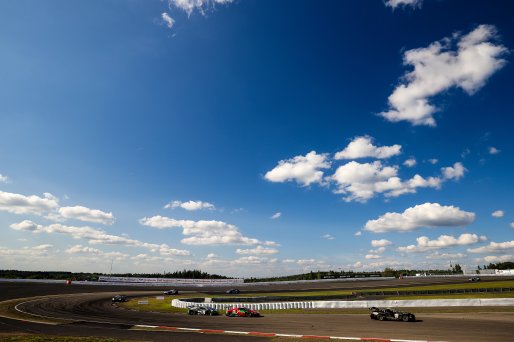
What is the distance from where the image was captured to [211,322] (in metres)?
29.0

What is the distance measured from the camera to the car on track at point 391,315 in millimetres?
26625

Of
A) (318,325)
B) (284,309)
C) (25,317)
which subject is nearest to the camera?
(318,325)

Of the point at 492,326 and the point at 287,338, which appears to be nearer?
the point at 287,338

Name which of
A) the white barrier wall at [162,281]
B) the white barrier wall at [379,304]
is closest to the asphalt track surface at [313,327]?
the white barrier wall at [379,304]

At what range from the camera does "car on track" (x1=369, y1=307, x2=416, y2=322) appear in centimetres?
2662

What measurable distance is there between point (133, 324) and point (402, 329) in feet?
69.3

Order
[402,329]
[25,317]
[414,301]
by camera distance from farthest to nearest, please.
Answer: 1. [414,301]
2. [25,317]
3. [402,329]

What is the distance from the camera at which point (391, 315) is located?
27.6 metres

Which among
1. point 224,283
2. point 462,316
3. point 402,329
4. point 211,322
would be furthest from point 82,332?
point 224,283

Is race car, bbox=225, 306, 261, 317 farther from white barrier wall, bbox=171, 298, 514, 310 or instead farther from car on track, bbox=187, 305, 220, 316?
white barrier wall, bbox=171, 298, 514, 310

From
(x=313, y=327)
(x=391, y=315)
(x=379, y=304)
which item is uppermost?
(x=391, y=315)

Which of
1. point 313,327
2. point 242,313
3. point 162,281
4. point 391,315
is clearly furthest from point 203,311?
point 162,281

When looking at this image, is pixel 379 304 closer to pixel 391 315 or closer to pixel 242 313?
pixel 391 315

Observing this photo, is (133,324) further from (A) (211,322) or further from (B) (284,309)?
(B) (284,309)
